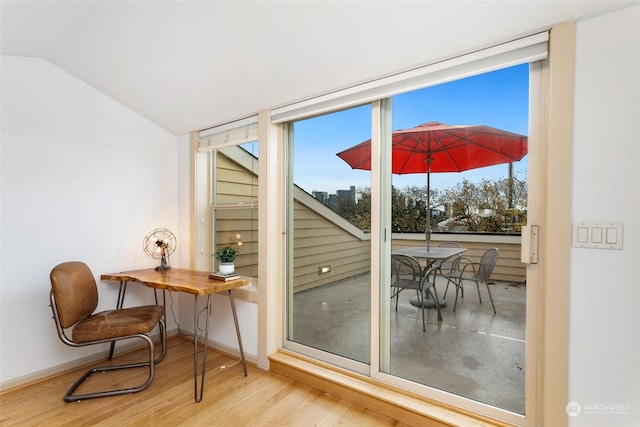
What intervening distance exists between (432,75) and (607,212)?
1097mm

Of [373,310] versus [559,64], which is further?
[373,310]

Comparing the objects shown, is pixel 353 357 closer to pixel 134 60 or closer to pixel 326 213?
pixel 326 213

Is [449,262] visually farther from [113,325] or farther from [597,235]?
[113,325]

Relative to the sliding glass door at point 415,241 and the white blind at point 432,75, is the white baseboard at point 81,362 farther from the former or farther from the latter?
the white blind at point 432,75

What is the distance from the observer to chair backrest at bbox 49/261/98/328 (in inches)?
80.5

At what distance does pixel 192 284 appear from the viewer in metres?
2.23

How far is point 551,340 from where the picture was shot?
56.3 inches

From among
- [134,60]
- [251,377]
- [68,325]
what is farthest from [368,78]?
[68,325]

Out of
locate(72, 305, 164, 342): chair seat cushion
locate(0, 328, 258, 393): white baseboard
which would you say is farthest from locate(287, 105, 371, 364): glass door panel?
locate(72, 305, 164, 342): chair seat cushion

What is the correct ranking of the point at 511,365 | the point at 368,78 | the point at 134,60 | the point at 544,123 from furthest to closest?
the point at 134,60
the point at 368,78
the point at 511,365
the point at 544,123

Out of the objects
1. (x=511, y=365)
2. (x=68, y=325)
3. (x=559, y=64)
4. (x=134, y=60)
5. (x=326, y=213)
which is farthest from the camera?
(x=326, y=213)

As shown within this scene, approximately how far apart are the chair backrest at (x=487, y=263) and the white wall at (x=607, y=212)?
1.25 feet

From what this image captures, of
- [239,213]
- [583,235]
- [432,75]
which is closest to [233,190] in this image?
[239,213]

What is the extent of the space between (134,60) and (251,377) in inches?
100
